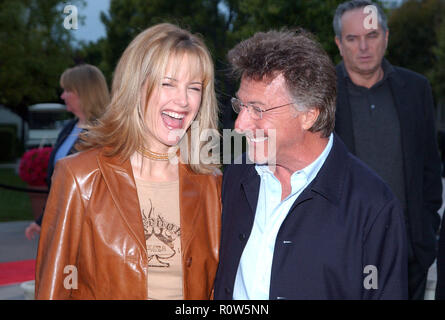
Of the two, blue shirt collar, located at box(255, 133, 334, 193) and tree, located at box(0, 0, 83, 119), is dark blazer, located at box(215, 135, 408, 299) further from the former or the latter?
tree, located at box(0, 0, 83, 119)

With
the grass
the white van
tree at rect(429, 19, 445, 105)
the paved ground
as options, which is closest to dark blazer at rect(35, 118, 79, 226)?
the paved ground

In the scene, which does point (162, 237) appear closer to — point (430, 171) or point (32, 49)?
point (430, 171)

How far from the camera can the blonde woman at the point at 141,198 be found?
2.65 metres

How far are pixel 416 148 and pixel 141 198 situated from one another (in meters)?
2.03

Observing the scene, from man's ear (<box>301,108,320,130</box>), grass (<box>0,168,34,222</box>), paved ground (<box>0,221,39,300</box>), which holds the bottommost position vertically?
grass (<box>0,168,34,222</box>)

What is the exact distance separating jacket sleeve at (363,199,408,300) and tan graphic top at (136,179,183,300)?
0.89 metres

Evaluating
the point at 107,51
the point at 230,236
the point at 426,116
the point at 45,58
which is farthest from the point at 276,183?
the point at 45,58

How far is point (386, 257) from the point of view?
2.41m

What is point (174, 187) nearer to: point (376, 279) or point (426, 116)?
point (376, 279)

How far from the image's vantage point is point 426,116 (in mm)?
4031

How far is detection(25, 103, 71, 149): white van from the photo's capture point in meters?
36.0

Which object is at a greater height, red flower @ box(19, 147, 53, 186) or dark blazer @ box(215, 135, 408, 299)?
dark blazer @ box(215, 135, 408, 299)

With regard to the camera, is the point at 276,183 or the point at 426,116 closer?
the point at 276,183
